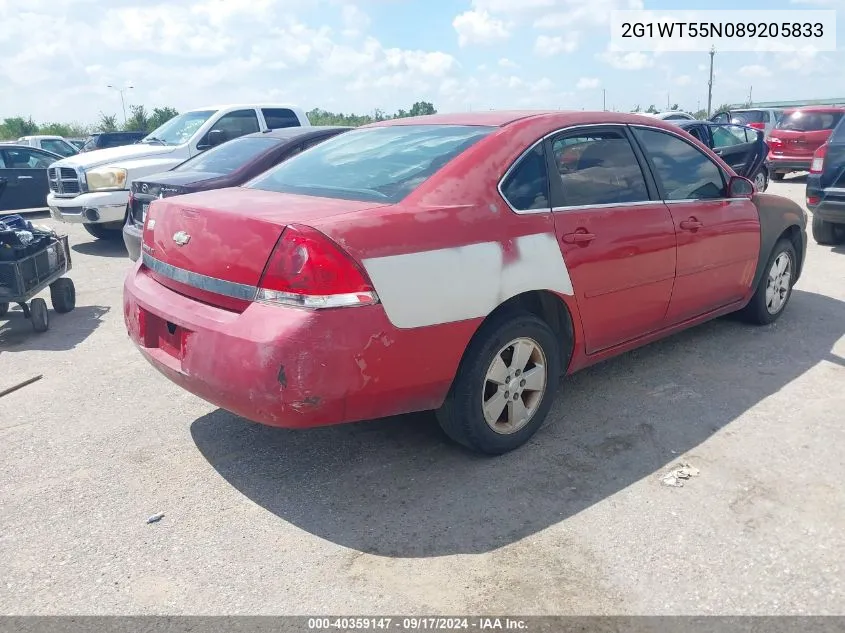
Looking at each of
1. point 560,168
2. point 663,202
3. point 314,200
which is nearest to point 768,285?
point 663,202

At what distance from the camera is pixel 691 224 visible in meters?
4.43

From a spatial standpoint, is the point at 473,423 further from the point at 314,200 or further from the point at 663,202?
the point at 663,202

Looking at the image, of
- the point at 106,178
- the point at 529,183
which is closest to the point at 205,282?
the point at 529,183

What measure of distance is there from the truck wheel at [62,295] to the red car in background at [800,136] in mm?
14857

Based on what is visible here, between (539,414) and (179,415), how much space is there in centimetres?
204

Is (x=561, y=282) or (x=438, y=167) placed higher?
(x=438, y=167)

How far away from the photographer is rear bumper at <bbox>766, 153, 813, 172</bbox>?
16.0m

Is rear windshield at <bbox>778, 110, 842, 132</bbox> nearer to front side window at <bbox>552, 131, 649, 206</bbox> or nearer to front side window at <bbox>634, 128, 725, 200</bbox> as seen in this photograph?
front side window at <bbox>634, 128, 725, 200</bbox>

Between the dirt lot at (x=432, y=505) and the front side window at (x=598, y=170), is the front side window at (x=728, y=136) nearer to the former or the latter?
the dirt lot at (x=432, y=505)

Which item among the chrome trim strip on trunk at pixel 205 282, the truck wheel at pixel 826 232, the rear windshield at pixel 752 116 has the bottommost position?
the truck wheel at pixel 826 232

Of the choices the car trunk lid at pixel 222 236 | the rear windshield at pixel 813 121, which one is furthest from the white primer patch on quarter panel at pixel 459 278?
the rear windshield at pixel 813 121

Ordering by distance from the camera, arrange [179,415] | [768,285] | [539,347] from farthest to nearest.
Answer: [768,285] → [179,415] → [539,347]

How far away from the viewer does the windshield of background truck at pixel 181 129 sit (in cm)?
1067

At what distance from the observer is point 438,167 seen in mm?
3381
